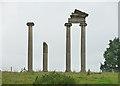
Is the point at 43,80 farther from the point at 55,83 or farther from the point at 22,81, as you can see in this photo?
the point at 22,81

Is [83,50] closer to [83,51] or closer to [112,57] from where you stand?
[83,51]

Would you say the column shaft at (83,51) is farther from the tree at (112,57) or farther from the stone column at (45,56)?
the tree at (112,57)

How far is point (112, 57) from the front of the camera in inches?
2206

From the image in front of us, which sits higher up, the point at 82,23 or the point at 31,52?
the point at 82,23

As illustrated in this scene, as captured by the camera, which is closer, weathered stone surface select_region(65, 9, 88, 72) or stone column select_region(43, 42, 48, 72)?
stone column select_region(43, 42, 48, 72)

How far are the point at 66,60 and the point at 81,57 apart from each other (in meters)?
2.03

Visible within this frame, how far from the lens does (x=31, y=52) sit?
3703cm

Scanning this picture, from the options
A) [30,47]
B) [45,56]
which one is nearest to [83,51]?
[45,56]

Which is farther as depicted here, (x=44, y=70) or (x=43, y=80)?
(x=44, y=70)

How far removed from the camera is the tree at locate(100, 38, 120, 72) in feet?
183

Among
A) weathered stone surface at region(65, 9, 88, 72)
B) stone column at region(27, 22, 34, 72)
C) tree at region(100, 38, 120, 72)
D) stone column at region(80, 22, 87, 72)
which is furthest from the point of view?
tree at region(100, 38, 120, 72)

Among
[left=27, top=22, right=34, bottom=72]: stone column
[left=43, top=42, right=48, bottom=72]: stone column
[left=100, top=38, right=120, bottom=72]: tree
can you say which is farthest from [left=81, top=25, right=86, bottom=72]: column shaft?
[left=100, top=38, right=120, bottom=72]: tree

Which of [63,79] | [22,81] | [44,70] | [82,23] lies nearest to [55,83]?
[63,79]

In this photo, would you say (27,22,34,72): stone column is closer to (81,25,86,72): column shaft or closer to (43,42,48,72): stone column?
(43,42,48,72): stone column
